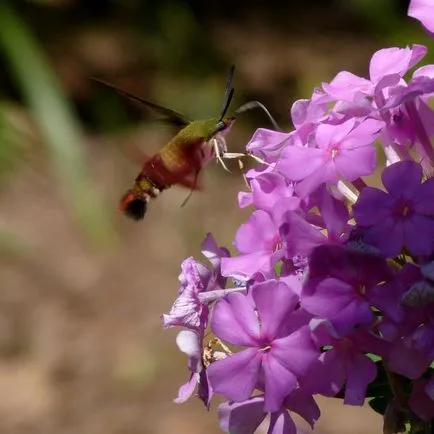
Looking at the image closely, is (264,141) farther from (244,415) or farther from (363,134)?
(244,415)

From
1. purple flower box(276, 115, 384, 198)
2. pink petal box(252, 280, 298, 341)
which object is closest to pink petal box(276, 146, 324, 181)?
purple flower box(276, 115, 384, 198)

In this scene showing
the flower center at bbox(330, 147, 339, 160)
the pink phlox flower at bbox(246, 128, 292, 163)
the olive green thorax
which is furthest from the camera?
the olive green thorax

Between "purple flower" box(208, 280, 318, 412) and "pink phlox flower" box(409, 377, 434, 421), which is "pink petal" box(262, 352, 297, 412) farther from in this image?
"pink phlox flower" box(409, 377, 434, 421)

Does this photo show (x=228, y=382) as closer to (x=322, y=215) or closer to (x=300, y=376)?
(x=300, y=376)

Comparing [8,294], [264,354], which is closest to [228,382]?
[264,354]

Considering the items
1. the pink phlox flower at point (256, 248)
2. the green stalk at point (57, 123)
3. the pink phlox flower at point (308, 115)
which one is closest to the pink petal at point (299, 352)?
the pink phlox flower at point (256, 248)

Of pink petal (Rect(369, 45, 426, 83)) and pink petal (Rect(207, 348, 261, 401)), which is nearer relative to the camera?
pink petal (Rect(207, 348, 261, 401))

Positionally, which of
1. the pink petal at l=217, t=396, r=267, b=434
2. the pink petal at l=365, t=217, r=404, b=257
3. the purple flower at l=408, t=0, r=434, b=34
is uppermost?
the purple flower at l=408, t=0, r=434, b=34

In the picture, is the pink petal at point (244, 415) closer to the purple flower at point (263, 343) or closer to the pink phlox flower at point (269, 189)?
the purple flower at point (263, 343)
